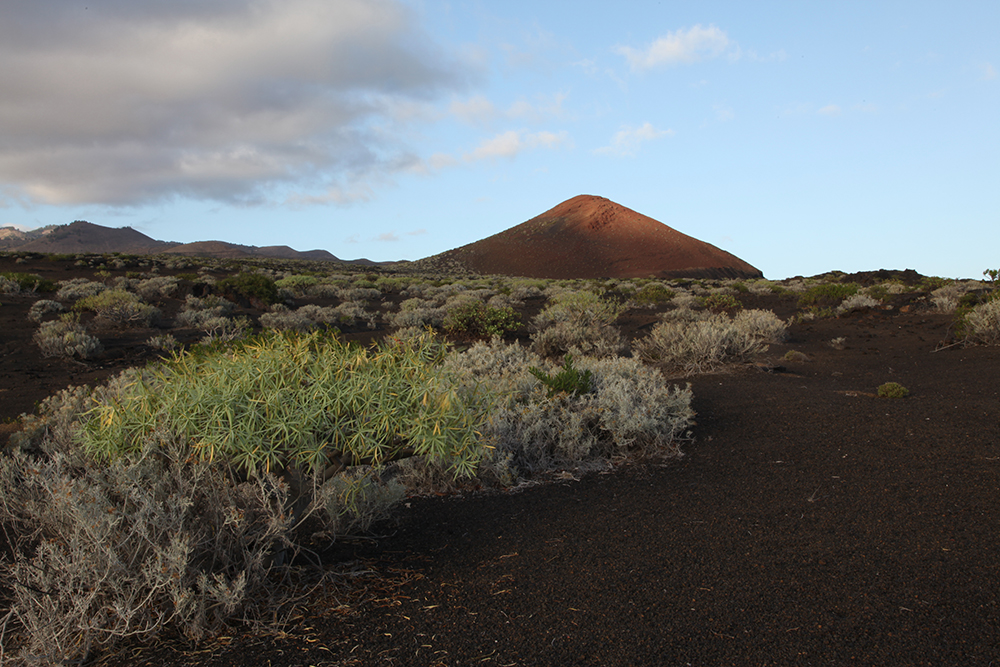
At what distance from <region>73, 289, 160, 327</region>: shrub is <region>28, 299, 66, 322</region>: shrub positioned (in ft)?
2.11

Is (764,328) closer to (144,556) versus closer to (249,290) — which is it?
(144,556)

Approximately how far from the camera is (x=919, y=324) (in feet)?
46.5

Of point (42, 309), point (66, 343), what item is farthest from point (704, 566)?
point (42, 309)

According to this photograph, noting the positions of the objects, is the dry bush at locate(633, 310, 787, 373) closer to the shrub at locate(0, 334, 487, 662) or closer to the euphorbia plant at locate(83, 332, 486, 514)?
the euphorbia plant at locate(83, 332, 486, 514)

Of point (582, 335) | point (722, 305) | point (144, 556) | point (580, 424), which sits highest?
point (722, 305)

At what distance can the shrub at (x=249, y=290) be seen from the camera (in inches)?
719

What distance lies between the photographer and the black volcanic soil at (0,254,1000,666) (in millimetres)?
2480

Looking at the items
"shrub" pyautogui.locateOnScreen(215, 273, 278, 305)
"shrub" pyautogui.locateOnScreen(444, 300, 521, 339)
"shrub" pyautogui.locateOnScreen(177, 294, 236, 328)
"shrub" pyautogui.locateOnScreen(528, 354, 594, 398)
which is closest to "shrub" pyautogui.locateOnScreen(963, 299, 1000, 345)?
"shrub" pyautogui.locateOnScreen(444, 300, 521, 339)

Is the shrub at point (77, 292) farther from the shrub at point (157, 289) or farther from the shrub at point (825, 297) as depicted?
the shrub at point (825, 297)

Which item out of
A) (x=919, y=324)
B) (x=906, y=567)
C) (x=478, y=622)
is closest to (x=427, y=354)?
(x=478, y=622)

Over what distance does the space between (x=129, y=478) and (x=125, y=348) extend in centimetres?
1029

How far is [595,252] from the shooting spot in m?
75.9

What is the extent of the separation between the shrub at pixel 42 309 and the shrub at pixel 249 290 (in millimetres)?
4692

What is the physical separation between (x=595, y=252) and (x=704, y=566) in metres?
74.6
